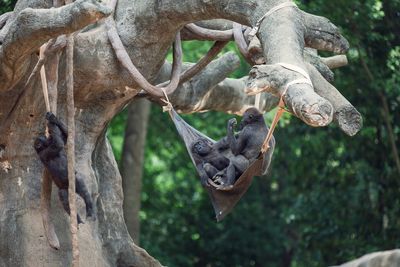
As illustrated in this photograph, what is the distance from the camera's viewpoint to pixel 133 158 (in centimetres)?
1573

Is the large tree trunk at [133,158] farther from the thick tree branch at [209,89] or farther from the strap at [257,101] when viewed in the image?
the strap at [257,101]

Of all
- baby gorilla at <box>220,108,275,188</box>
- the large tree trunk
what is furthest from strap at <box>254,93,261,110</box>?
the large tree trunk

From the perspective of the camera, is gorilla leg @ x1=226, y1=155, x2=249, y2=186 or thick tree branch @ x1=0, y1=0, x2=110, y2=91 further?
gorilla leg @ x1=226, y1=155, x2=249, y2=186

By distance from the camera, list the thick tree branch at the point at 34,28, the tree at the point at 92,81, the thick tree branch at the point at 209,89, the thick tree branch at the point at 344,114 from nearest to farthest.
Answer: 1. the thick tree branch at the point at 344,114
2. the thick tree branch at the point at 34,28
3. the tree at the point at 92,81
4. the thick tree branch at the point at 209,89

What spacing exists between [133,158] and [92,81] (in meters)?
5.94

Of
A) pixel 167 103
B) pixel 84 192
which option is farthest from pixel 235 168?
pixel 84 192

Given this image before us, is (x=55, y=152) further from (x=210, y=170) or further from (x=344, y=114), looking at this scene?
(x=344, y=114)

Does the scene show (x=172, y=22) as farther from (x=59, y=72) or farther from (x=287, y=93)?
(x=287, y=93)

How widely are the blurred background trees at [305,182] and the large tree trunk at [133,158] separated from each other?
0.6 inches

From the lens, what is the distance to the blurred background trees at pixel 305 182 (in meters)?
14.7

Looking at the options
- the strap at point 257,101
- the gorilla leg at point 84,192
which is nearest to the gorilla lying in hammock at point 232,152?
the strap at point 257,101

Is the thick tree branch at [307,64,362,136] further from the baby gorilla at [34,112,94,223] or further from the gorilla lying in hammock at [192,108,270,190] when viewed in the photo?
the baby gorilla at [34,112,94,223]

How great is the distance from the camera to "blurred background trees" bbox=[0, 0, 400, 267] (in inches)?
578

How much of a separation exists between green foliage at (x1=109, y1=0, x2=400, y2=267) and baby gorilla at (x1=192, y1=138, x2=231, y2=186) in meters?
4.60
